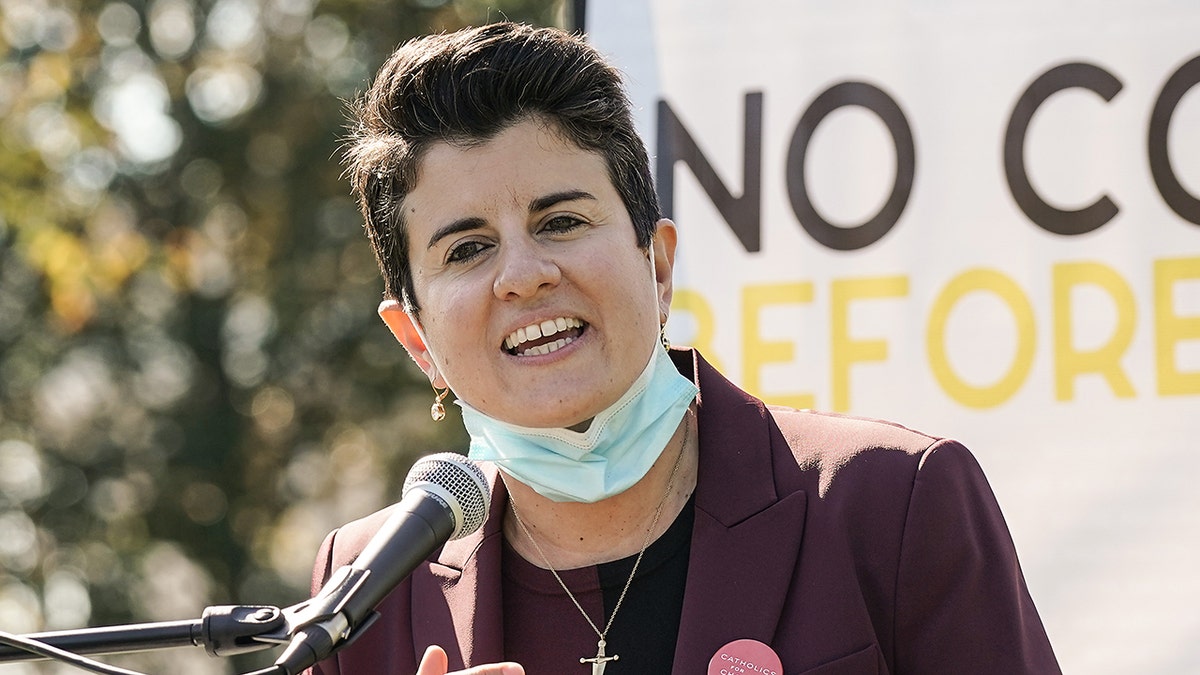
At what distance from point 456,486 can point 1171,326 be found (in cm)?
181

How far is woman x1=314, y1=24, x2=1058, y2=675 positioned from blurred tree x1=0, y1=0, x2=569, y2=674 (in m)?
7.28

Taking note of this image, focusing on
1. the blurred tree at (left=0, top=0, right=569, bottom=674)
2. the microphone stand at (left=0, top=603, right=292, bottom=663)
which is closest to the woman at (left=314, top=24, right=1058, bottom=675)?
the microphone stand at (left=0, top=603, right=292, bottom=663)

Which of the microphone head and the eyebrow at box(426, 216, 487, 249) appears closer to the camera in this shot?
the microphone head

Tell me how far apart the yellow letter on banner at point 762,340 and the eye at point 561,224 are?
93cm

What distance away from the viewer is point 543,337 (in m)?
2.78

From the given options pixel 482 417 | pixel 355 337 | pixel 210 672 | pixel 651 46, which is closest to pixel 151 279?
pixel 355 337

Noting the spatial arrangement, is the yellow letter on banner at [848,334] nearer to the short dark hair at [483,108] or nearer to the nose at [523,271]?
the short dark hair at [483,108]

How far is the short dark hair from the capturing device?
9.39 ft

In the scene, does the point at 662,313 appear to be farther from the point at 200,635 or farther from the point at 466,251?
the point at 200,635

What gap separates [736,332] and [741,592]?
3.55 feet

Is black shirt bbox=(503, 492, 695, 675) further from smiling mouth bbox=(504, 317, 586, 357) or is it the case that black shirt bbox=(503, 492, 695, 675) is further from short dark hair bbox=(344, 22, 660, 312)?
short dark hair bbox=(344, 22, 660, 312)

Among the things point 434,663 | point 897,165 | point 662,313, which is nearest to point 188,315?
point 897,165

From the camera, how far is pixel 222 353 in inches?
419

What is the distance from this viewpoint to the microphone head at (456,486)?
2211 mm
